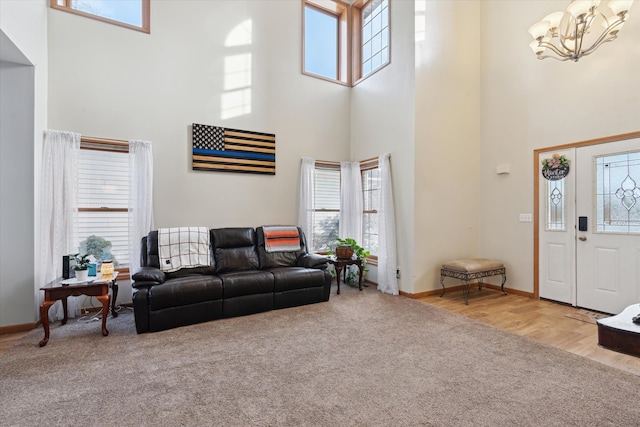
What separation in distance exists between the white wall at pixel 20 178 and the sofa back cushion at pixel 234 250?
6.28 ft

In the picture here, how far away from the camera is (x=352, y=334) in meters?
3.08

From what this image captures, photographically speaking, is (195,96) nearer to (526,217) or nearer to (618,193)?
(526,217)

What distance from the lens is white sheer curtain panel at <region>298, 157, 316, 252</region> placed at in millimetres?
5102

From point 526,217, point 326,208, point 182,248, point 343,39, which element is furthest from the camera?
point 343,39

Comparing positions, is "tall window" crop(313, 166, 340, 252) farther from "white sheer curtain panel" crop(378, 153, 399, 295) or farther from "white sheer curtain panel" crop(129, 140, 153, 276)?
"white sheer curtain panel" crop(129, 140, 153, 276)

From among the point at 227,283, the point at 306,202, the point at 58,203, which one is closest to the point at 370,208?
the point at 306,202

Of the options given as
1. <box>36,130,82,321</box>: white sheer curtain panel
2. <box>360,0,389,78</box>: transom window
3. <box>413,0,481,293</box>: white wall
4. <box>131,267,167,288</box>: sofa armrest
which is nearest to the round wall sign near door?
<box>413,0,481,293</box>: white wall

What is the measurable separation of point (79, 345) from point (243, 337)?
1499 millimetres

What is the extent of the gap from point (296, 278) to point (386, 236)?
1.62m

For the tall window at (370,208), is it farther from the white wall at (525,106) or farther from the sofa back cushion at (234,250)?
the sofa back cushion at (234,250)

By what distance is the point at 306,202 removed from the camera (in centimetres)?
511

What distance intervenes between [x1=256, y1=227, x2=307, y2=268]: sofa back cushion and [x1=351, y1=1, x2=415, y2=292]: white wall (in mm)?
1527

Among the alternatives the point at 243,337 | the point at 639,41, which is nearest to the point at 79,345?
the point at 243,337

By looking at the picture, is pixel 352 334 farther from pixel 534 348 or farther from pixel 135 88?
pixel 135 88
